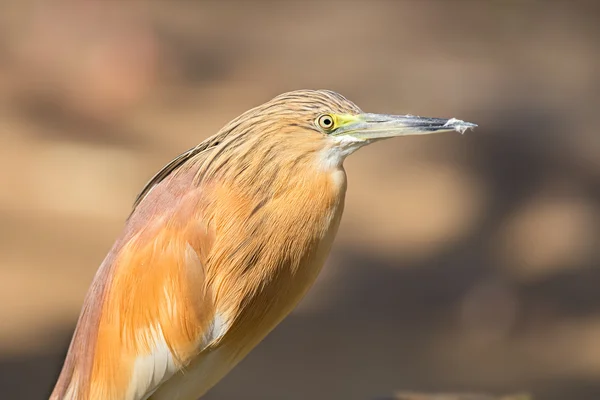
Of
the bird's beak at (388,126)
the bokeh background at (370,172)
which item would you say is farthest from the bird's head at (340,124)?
the bokeh background at (370,172)

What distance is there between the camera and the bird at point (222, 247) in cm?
236

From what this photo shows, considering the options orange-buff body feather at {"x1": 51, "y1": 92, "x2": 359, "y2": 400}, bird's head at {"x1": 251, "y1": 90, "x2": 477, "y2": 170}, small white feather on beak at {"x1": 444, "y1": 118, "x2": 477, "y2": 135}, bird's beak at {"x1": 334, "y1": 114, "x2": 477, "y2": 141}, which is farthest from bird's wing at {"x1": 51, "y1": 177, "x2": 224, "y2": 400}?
small white feather on beak at {"x1": 444, "y1": 118, "x2": 477, "y2": 135}

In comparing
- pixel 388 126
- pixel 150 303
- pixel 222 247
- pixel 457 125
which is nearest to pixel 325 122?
pixel 388 126

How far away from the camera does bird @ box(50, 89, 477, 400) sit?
7.75ft

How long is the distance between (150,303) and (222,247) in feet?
0.93

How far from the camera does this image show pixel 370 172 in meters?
6.66

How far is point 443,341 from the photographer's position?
5309mm

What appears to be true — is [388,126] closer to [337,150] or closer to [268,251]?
[337,150]

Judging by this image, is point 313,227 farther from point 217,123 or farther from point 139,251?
point 217,123

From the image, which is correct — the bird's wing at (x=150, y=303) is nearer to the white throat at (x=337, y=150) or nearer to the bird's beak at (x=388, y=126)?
the white throat at (x=337, y=150)

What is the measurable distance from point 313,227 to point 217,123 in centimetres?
480

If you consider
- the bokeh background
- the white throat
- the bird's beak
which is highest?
the bird's beak

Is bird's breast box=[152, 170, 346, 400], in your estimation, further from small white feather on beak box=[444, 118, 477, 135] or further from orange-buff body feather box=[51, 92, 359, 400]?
small white feather on beak box=[444, 118, 477, 135]

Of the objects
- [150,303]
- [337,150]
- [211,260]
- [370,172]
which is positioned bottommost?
[370,172]
